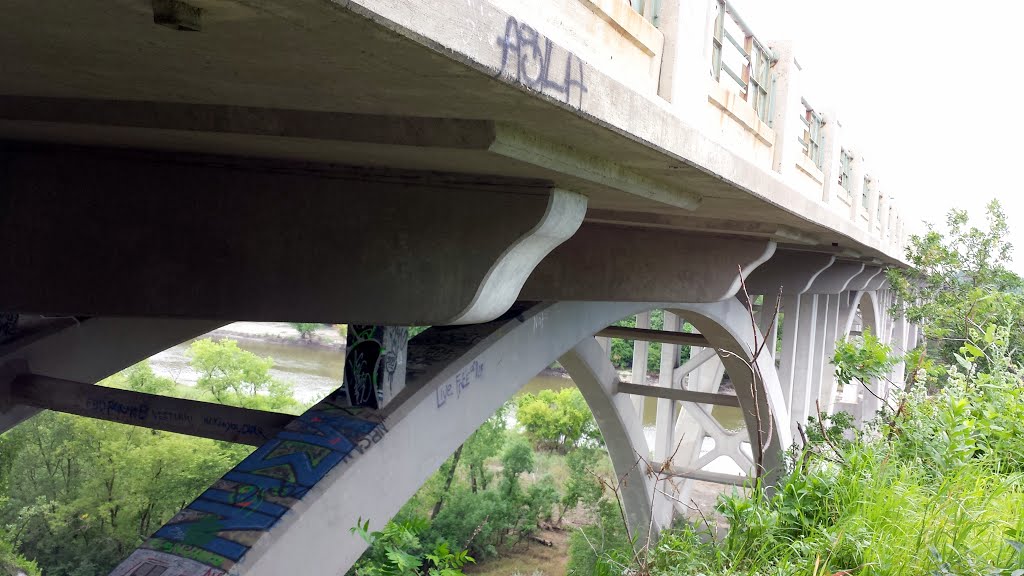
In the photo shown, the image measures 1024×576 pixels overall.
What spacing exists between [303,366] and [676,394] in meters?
34.6

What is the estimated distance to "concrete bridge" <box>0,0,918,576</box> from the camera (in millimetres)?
1987

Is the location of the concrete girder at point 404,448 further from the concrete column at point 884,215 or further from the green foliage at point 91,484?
the green foliage at point 91,484

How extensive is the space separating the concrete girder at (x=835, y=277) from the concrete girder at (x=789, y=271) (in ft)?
6.51

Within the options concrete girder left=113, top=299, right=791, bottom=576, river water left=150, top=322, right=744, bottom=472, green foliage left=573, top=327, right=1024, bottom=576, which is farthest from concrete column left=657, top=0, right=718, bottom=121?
river water left=150, top=322, right=744, bottom=472

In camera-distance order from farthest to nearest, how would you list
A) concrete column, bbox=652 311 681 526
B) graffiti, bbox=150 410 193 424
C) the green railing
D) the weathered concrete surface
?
concrete column, bbox=652 311 681 526, the green railing, graffiti, bbox=150 410 193 424, the weathered concrete surface

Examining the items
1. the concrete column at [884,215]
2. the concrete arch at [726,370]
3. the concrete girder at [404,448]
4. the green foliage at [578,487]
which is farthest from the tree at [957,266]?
the green foliage at [578,487]

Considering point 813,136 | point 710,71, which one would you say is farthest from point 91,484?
point 710,71

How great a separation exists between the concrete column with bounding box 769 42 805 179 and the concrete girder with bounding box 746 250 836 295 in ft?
19.2

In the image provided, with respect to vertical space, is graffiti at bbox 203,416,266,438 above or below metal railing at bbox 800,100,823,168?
below

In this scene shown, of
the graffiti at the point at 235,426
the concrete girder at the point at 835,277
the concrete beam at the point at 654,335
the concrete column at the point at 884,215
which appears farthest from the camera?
the concrete column at the point at 884,215

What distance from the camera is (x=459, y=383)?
5461 mm

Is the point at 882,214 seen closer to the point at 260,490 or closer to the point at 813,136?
the point at 813,136

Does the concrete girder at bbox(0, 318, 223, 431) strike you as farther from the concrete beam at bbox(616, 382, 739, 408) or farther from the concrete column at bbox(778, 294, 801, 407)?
the concrete column at bbox(778, 294, 801, 407)

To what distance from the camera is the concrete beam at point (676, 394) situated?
44.4 feet
